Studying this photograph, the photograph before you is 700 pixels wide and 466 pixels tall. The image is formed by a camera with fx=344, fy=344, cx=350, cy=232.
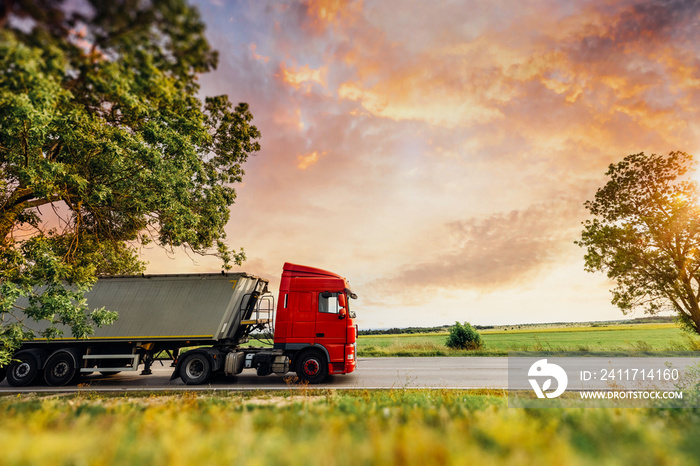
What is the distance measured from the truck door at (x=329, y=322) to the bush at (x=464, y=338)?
14378 mm

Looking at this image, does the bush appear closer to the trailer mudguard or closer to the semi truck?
the semi truck

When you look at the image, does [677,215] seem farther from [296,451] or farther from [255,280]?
[296,451]

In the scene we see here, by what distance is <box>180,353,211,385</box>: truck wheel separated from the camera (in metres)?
10.8

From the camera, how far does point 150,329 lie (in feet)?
36.7

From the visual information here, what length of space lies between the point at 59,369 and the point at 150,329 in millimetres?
3450

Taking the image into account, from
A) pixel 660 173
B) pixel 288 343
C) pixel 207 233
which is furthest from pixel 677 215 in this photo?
pixel 207 233

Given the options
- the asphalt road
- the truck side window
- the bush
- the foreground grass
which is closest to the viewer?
the foreground grass

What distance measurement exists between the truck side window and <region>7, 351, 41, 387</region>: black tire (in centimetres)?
956

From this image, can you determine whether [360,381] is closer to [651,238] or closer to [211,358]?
[211,358]

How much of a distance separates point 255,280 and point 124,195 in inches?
191

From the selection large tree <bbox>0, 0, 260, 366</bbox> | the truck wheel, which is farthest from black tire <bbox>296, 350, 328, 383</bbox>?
large tree <bbox>0, 0, 260, 366</bbox>

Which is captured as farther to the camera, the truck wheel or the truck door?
the truck wheel
